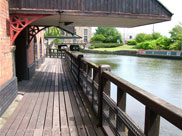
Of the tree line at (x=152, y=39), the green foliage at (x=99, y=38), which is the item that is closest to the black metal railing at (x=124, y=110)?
the tree line at (x=152, y=39)

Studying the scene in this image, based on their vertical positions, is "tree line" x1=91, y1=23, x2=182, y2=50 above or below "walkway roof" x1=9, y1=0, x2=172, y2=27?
above

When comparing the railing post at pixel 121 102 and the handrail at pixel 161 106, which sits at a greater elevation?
the handrail at pixel 161 106

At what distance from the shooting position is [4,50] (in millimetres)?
4965

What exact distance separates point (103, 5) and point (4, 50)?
3394 mm

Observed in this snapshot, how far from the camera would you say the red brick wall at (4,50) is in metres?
4.70

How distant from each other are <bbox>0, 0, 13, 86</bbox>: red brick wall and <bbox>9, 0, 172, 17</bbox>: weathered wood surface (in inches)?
37.7

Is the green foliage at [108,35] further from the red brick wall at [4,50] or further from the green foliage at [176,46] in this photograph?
the red brick wall at [4,50]

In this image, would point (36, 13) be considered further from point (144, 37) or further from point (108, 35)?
point (108, 35)

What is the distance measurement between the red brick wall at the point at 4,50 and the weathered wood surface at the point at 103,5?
3.14 feet

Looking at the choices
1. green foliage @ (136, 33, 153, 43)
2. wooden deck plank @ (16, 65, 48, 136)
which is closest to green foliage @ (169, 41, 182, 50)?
green foliage @ (136, 33, 153, 43)

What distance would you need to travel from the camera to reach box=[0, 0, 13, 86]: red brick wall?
15.4 feet

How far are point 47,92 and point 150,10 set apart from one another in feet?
14.9

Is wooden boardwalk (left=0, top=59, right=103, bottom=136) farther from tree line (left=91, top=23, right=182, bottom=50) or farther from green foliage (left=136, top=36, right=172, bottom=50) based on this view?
green foliage (left=136, top=36, right=172, bottom=50)

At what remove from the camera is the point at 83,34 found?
89.7 metres
